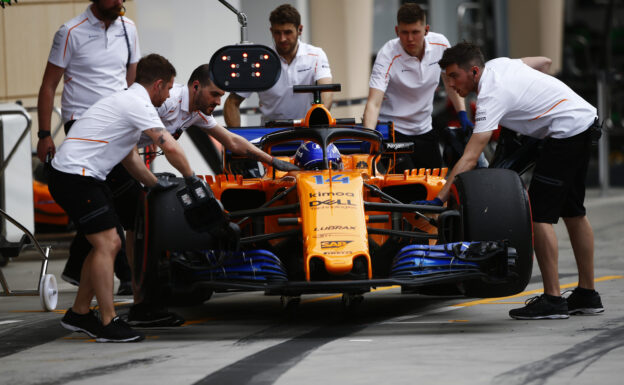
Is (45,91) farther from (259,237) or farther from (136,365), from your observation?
(136,365)

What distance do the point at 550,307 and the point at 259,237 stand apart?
6.14ft

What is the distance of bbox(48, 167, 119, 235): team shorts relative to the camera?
7082mm

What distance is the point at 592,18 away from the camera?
31.5 metres

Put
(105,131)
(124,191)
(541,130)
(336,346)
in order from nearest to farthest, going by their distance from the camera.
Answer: (336,346)
(105,131)
(541,130)
(124,191)

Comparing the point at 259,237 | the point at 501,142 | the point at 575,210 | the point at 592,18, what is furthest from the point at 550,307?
the point at 592,18

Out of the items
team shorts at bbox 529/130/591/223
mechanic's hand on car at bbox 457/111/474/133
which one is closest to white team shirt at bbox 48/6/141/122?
mechanic's hand on car at bbox 457/111/474/133

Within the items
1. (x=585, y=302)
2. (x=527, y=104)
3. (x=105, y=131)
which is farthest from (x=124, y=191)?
(x=585, y=302)

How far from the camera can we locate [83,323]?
7293 millimetres

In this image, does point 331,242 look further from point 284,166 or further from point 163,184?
point 284,166

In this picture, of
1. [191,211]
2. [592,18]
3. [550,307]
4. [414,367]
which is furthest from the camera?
[592,18]

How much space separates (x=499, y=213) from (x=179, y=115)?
2.30 metres

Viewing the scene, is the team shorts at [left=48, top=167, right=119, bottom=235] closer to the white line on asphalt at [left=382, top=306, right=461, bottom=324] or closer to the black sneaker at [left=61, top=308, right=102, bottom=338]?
the black sneaker at [left=61, top=308, right=102, bottom=338]

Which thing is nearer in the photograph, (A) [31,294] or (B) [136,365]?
(B) [136,365]

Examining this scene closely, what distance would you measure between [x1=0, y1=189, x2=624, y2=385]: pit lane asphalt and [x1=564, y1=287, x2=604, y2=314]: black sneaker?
102mm
